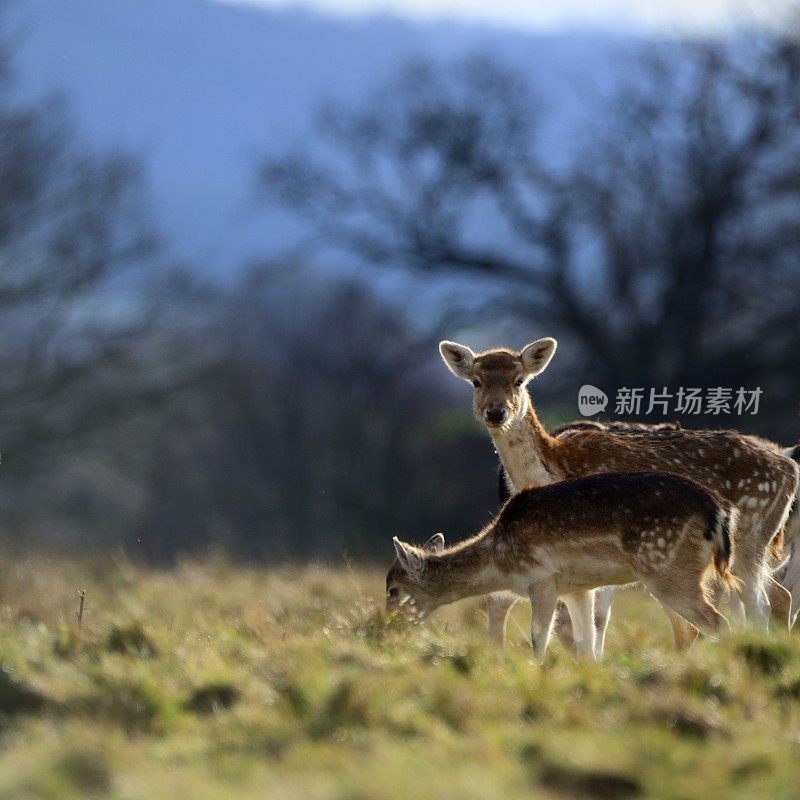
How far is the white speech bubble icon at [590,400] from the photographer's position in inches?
887

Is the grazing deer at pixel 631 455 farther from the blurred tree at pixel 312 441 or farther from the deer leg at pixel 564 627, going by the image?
the blurred tree at pixel 312 441

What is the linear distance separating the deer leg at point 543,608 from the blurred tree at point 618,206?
21.3m

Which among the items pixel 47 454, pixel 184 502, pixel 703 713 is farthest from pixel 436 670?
pixel 184 502

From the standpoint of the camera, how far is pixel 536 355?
34.8 feet

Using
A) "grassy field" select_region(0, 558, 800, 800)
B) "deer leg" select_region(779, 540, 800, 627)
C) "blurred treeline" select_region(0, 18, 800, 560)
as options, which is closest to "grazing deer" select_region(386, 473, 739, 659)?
"grassy field" select_region(0, 558, 800, 800)

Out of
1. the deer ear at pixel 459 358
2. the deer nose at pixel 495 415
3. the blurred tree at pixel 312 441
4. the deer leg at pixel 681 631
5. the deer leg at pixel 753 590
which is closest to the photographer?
the deer leg at pixel 681 631

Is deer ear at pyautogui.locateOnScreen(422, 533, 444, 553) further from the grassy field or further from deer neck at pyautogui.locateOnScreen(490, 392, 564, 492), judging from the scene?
the grassy field

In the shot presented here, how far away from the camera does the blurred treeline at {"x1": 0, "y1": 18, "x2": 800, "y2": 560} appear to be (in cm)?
3041

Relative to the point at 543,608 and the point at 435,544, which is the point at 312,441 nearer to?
the point at 435,544

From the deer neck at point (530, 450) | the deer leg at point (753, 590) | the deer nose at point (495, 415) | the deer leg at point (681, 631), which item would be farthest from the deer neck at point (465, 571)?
the deer leg at point (753, 590)

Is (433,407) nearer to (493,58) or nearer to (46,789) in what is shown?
(493,58)

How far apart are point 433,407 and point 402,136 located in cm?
711

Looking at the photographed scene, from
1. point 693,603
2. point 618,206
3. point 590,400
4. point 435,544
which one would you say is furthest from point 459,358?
point 618,206

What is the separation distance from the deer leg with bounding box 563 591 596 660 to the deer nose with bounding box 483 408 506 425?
4.18 ft
